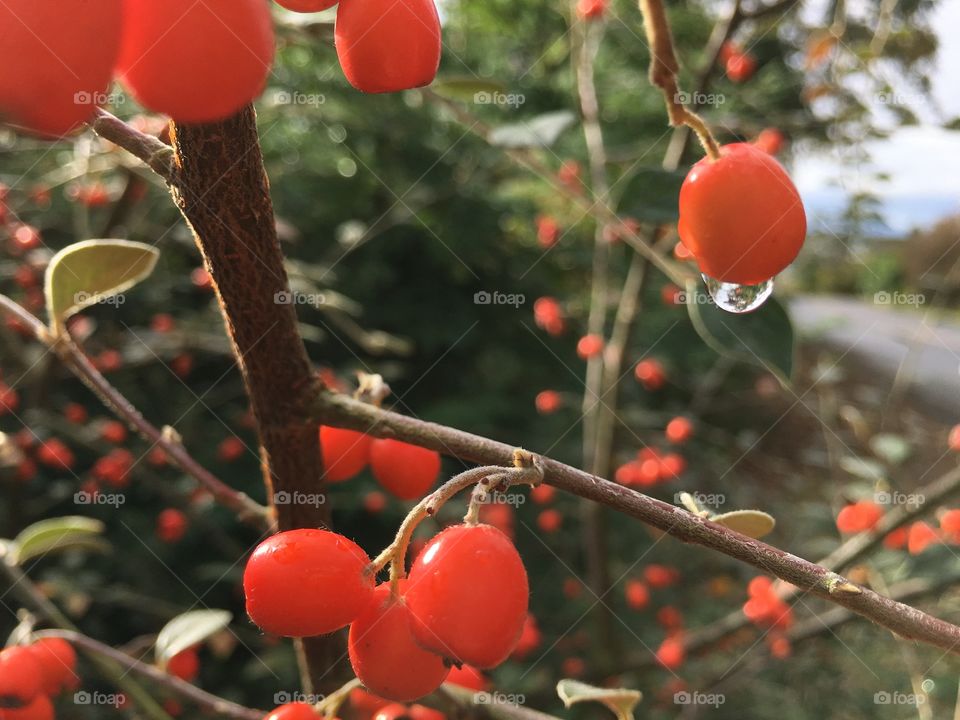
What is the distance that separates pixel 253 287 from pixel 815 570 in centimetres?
40

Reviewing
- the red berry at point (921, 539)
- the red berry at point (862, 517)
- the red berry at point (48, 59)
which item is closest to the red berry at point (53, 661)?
the red berry at point (48, 59)

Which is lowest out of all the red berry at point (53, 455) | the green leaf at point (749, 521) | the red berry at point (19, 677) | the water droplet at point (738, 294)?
the red berry at point (53, 455)

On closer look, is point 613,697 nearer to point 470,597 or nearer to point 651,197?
point 470,597

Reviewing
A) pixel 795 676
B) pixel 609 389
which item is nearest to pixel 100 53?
pixel 609 389

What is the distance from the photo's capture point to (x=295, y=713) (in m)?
0.55

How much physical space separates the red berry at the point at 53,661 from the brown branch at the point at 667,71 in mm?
772

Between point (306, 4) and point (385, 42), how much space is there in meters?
0.05

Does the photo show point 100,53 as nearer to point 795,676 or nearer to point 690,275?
point 690,275

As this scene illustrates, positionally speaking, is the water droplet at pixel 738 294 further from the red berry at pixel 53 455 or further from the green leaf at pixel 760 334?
the red berry at pixel 53 455

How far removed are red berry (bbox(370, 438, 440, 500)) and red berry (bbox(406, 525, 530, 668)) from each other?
20 cm

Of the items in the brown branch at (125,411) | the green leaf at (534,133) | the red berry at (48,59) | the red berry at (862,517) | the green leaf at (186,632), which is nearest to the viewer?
the red berry at (48,59)

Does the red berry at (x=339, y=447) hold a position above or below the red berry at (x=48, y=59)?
below

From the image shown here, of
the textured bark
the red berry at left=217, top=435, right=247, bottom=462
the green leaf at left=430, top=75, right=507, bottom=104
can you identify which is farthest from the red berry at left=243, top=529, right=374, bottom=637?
the red berry at left=217, top=435, right=247, bottom=462

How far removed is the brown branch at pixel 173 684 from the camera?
715 mm
